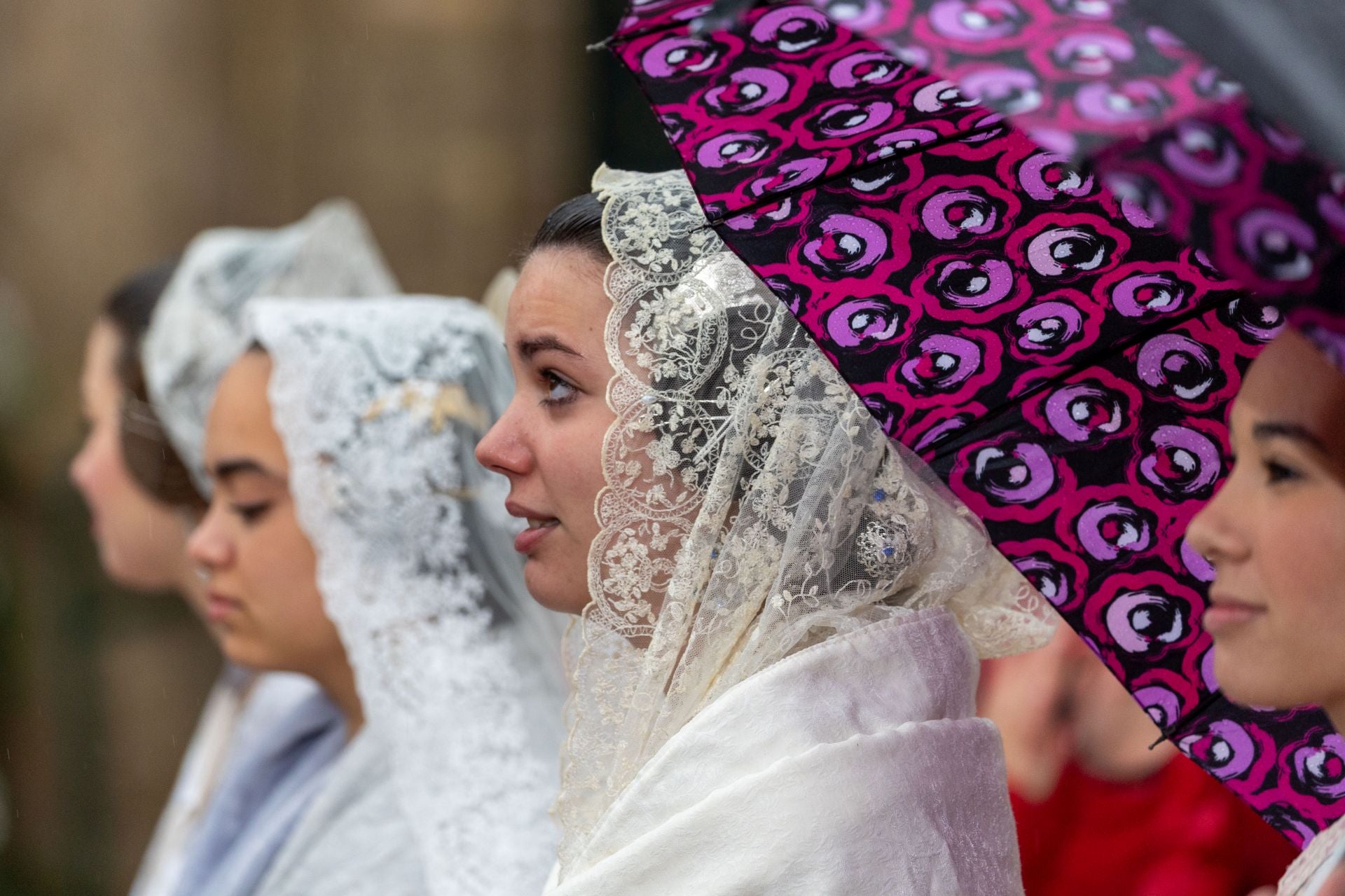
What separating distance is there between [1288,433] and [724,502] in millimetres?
771

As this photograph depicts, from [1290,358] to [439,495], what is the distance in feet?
6.98

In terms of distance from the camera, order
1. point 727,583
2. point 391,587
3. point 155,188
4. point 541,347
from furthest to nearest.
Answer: point 155,188, point 391,587, point 541,347, point 727,583

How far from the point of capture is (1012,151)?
201 cm

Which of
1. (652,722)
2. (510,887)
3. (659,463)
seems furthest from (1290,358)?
(510,887)

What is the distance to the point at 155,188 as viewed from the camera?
25.1ft

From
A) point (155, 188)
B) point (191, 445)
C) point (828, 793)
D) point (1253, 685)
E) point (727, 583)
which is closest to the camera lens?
point (1253, 685)

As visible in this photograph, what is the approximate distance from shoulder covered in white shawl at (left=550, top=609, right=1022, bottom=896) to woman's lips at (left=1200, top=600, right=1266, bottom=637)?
48 centimetres

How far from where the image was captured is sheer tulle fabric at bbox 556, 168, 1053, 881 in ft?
6.86

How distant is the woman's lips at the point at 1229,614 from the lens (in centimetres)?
167

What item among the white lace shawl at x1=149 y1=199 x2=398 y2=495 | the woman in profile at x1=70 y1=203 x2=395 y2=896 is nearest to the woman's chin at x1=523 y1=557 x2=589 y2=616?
the woman in profile at x1=70 y1=203 x2=395 y2=896

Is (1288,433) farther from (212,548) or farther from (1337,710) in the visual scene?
(212,548)

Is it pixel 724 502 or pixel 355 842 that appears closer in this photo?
pixel 724 502

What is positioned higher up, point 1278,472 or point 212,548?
point 1278,472

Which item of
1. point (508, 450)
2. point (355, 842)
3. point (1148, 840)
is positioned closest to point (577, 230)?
point (508, 450)
